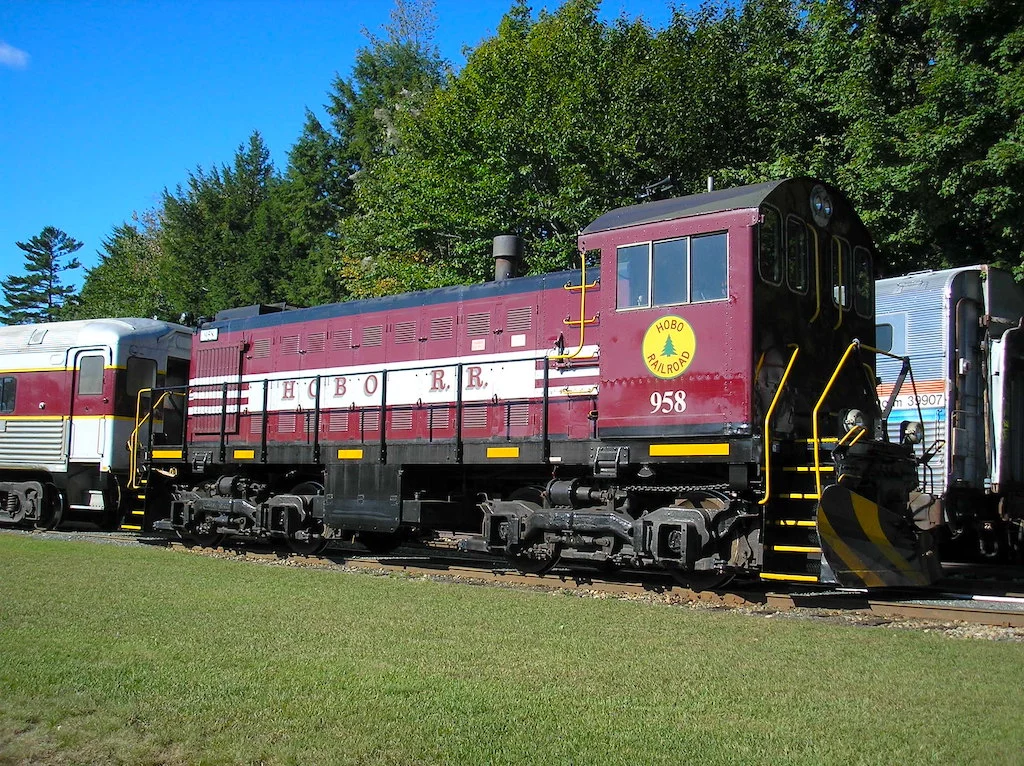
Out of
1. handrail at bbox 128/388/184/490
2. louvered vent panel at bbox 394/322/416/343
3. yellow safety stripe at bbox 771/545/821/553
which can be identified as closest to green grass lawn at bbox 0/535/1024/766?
yellow safety stripe at bbox 771/545/821/553

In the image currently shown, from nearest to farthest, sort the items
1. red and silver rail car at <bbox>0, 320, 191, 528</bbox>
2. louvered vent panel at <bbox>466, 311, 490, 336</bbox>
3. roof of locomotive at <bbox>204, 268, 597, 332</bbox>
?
roof of locomotive at <bbox>204, 268, 597, 332</bbox>
louvered vent panel at <bbox>466, 311, 490, 336</bbox>
red and silver rail car at <bbox>0, 320, 191, 528</bbox>

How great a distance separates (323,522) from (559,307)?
4.68m

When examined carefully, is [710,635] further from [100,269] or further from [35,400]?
[100,269]

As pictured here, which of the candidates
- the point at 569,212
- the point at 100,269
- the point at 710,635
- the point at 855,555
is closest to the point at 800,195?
the point at 855,555

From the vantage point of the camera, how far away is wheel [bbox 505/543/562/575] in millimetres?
10859

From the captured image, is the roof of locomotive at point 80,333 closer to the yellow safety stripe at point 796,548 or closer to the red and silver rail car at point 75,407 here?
the red and silver rail car at point 75,407

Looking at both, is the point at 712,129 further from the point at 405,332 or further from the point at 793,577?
the point at 793,577

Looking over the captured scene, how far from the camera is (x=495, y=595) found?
9828mm

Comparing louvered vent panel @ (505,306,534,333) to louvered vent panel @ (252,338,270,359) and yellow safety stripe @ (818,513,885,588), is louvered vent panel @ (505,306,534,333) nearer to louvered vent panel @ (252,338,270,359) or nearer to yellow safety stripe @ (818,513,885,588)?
yellow safety stripe @ (818,513,885,588)

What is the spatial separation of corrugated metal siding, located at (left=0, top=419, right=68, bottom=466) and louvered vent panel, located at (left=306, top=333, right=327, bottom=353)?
19.7ft

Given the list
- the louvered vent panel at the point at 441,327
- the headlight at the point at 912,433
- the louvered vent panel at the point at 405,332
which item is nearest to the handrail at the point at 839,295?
the headlight at the point at 912,433

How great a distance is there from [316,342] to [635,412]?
6.01 m

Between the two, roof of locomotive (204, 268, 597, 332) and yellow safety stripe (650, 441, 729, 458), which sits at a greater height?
roof of locomotive (204, 268, 597, 332)

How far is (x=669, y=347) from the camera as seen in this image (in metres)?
9.67
